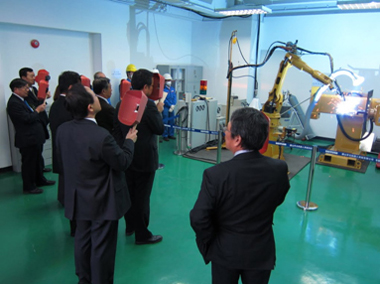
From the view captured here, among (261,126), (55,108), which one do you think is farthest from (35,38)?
(261,126)

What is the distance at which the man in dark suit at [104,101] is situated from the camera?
2840 millimetres

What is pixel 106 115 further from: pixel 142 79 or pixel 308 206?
pixel 308 206

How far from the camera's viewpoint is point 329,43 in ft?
24.8

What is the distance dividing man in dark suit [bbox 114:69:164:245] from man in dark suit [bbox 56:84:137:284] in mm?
406

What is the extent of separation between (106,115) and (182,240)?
1.54 metres

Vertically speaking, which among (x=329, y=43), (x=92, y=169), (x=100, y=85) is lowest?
(x=92, y=169)

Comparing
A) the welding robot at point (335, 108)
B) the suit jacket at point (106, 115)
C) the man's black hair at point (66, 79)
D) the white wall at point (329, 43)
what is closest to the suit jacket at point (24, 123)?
the man's black hair at point (66, 79)

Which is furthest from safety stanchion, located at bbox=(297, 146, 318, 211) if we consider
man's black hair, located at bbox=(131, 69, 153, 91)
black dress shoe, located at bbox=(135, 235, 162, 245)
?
man's black hair, located at bbox=(131, 69, 153, 91)

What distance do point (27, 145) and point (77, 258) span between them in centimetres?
237

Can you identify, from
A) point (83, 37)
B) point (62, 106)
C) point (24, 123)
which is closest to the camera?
point (62, 106)

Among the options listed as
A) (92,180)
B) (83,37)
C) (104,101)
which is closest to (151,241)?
(92,180)

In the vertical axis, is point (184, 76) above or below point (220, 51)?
below

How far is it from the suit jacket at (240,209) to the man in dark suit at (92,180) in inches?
32.3

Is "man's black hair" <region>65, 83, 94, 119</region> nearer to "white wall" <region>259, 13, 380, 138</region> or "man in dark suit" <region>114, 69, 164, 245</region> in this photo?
"man in dark suit" <region>114, 69, 164, 245</region>
